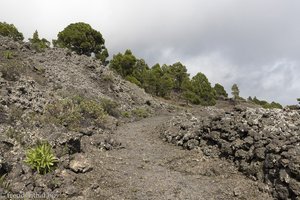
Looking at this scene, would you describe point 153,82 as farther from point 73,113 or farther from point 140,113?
point 73,113

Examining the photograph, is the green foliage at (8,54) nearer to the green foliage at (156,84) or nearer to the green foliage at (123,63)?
the green foliage at (123,63)

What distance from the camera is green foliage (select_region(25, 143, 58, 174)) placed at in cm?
1617

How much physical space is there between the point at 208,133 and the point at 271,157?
240 inches

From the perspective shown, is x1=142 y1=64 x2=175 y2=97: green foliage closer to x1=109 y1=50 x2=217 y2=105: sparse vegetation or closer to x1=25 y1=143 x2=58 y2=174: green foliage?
x1=109 y1=50 x2=217 y2=105: sparse vegetation

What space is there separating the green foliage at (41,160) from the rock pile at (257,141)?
9.20 metres

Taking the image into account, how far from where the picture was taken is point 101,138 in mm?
23375

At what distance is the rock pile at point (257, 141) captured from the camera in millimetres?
15952

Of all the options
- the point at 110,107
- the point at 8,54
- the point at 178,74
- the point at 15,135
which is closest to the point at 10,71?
the point at 8,54

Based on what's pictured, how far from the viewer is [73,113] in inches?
1089

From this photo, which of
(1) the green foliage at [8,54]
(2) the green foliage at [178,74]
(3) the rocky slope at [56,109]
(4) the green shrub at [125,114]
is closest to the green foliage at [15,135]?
(3) the rocky slope at [56,109]

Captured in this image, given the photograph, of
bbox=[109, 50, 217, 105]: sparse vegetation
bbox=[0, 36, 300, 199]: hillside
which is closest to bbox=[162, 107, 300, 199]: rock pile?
bbox=[0, 36, 300, 199]: hillside

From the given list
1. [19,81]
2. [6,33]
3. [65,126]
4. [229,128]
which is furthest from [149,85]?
[229,128]

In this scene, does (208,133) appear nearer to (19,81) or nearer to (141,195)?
(141,195)

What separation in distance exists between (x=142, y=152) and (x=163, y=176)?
4.52m
